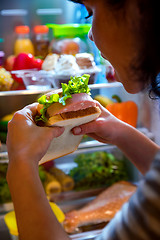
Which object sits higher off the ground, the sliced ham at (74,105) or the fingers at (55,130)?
the sliced ham at (74,105)

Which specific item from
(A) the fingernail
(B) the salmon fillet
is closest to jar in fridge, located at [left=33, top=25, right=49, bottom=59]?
(B) the salmon fillet

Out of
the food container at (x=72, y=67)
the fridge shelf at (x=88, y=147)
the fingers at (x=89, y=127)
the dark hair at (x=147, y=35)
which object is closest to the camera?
the dark hair at (x=147, y=35)

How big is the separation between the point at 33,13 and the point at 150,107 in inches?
35.8

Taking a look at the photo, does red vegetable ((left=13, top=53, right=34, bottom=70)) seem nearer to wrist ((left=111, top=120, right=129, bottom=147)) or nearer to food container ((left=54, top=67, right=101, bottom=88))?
food container ((left=54, top=67, right=101, bottom=88))

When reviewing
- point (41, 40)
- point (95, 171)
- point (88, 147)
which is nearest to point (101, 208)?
point (95, 171)

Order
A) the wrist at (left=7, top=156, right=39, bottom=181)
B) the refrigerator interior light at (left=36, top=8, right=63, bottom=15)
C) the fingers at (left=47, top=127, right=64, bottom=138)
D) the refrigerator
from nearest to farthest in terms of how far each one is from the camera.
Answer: the wrist at (left=7, top=156, right=39, bottom=181) → the fingers at (left=47, top=127, right=64, bottom=138) → the refrigerator → the refrigerator interior light at (left=36, top=8, right=63, bottom=15)

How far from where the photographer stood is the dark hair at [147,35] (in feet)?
1.68

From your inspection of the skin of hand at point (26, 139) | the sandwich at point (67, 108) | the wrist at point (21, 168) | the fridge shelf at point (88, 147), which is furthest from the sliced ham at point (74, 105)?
the fridge shelf at point (88, 147)

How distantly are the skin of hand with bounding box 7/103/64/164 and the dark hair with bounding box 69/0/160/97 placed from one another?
0.90 feet

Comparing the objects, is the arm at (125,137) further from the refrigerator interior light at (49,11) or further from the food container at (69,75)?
the refrigerator interior light at (49,11)

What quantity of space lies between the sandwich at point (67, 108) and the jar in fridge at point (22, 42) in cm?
97

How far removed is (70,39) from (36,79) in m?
0.31

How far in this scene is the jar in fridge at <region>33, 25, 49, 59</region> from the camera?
1801 millimetres

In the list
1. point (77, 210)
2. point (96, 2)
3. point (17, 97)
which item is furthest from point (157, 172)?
point (17, 97)
